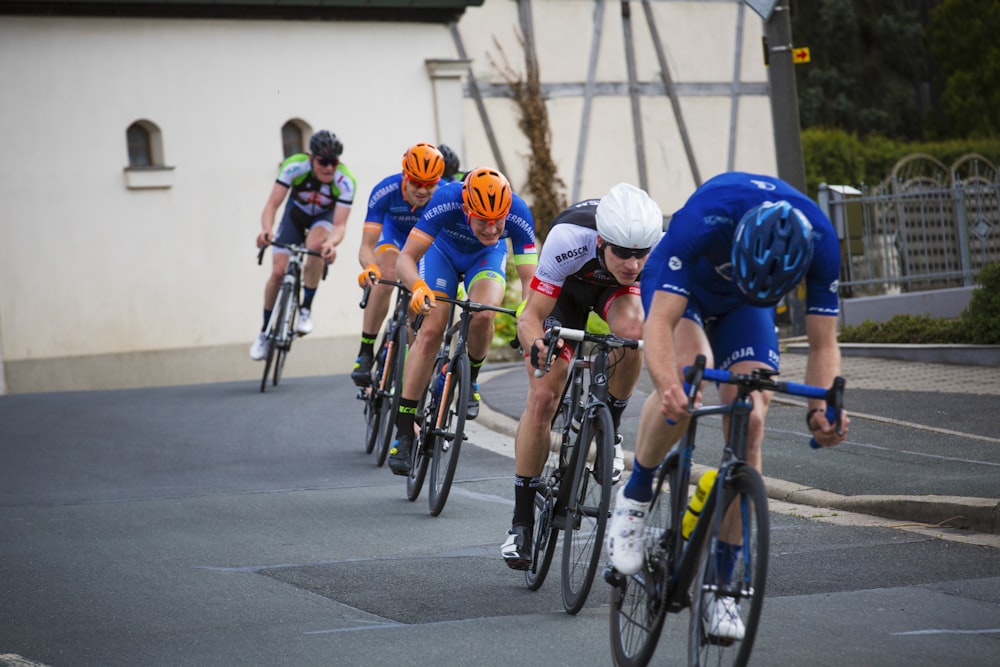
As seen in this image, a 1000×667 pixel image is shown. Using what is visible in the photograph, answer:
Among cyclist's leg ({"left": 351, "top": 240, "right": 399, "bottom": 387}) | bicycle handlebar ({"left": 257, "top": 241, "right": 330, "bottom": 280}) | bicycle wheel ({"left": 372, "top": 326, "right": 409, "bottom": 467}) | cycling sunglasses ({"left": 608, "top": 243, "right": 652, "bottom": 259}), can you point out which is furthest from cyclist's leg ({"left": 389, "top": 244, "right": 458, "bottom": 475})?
bicycle handlebar ({"left": 257, "top": 241, "right": 330, "bottom": 280})

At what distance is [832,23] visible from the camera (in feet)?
135

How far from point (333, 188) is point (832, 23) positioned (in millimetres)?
30817

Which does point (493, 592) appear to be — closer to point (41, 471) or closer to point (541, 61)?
point (41, 471)

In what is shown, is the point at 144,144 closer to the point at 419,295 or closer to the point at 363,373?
the point at 363,373

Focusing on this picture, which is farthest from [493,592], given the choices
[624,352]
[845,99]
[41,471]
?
[845,99]

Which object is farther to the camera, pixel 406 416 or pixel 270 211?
pixel 270 211

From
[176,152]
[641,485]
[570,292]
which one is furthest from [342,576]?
[176,152]

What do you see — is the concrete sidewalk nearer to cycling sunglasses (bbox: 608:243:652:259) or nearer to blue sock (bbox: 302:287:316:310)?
blue sock (bbox: 302:287:316:310)

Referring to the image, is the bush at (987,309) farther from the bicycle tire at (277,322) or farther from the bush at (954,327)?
the bicycle tire at (277,322)

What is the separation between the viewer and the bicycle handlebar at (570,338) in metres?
6.03

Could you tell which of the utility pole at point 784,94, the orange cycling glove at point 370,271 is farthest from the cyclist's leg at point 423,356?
the utility pole at point 784,94

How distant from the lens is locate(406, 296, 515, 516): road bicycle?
8125 mm

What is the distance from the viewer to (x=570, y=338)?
6152 mm

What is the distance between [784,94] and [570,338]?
1055cm
